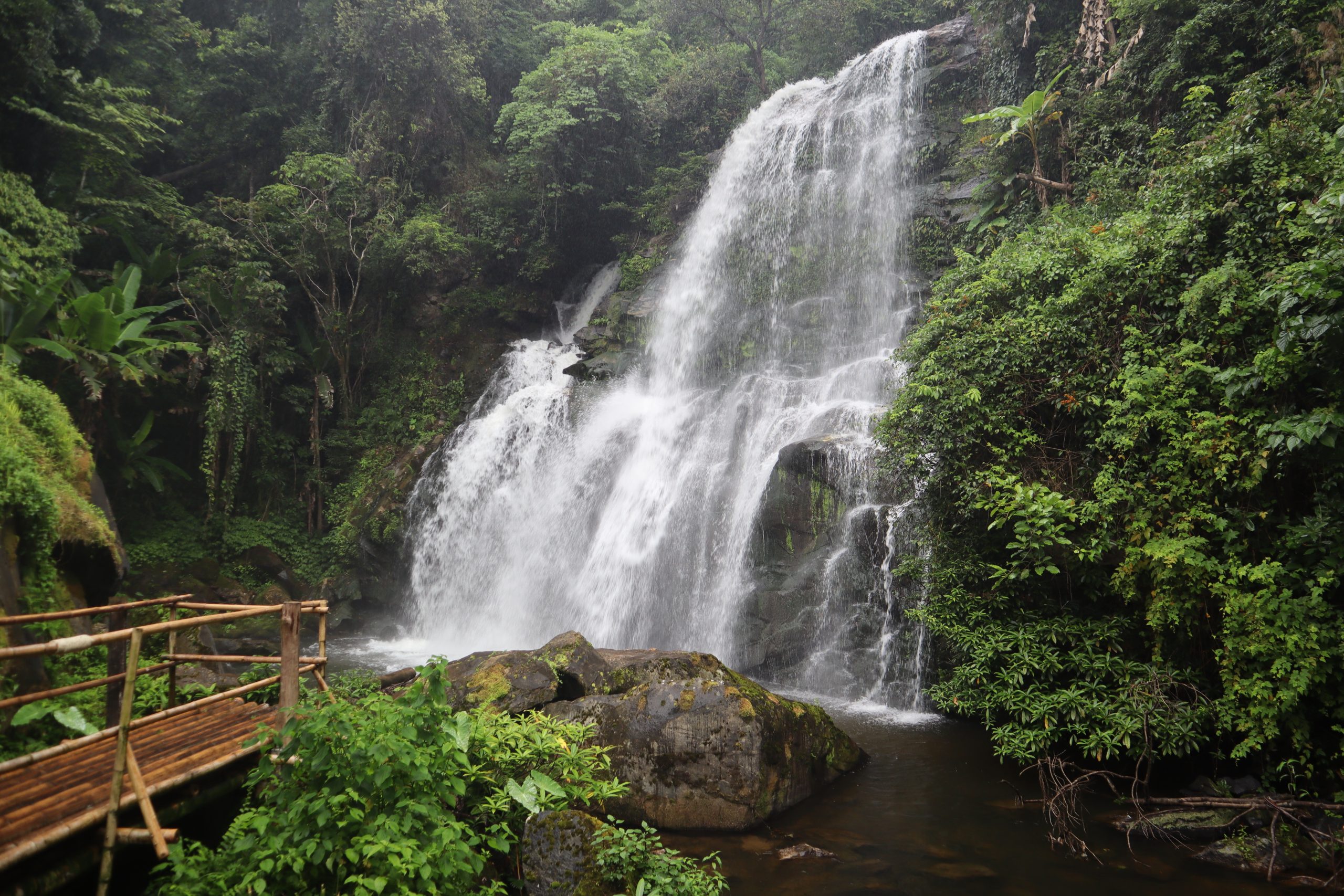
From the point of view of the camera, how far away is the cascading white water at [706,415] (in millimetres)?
11594

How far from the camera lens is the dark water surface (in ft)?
16.3

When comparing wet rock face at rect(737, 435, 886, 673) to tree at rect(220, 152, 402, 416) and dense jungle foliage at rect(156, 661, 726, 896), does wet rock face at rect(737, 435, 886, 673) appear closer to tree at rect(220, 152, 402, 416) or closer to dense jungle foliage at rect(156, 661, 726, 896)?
dense jungle foliage at rect(156, 661, 726, 896)

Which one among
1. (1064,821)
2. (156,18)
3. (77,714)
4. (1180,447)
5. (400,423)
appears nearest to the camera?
(77,714)

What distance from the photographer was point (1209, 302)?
6.21 m

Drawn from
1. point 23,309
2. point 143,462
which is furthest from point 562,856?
point 143,462

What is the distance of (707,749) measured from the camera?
598cm

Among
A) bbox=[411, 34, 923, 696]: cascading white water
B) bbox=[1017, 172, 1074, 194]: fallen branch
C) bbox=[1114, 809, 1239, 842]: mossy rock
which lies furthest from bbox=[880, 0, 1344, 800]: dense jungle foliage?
bbox=[1017, 172, 1074, 194]: fallen branch

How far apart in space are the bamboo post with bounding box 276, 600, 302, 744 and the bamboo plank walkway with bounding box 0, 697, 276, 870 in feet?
0.54

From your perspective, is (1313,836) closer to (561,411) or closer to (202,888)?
(202,888)

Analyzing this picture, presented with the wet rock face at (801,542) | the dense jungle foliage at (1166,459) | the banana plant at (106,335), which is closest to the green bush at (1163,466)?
the dense jungle foliage at (1166,459)

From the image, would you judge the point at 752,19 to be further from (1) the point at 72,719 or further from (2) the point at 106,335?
(1) the point at 72,719

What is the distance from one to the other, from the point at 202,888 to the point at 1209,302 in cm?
784

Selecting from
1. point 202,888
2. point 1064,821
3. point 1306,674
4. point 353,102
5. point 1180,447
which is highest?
point 353,102

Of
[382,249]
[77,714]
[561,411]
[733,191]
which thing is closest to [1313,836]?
[77,714]
